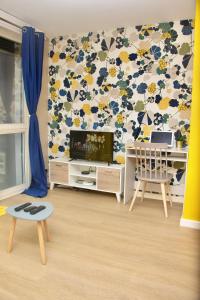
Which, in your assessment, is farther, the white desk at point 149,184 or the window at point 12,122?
the window at point 12,122

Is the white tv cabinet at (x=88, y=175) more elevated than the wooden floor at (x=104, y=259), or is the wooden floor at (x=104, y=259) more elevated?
the white tv cabinet at (x=88, y=175)

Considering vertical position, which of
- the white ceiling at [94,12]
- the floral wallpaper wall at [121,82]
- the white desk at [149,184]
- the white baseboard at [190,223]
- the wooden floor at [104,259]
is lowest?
the wooden floor at [104,259]

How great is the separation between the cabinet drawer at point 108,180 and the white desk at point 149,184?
0.15 metres

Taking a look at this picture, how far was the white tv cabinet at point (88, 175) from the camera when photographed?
3797 millimetres

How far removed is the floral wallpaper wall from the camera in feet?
12.0

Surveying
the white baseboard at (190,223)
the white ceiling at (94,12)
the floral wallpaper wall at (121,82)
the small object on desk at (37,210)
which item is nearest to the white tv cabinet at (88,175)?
the floral wallpaper wall at (121,82)

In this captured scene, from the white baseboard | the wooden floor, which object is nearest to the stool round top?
the wooden floor

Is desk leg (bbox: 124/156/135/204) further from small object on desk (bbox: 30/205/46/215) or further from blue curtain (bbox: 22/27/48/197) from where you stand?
small object on desk (bbox: 30/205/46/215)

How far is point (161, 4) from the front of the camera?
3.05 meters

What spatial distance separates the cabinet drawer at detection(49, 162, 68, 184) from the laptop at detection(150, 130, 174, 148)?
1449 mm

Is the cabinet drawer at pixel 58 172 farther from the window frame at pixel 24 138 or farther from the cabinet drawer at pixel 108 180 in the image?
the cabinet drawer at pixel 108 180

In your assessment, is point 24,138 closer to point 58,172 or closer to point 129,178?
point 58,172

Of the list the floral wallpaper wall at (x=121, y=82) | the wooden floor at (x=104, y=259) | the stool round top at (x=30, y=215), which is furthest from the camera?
the floral wallpaper wall at (x=121, y=82)

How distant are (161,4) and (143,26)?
0.72 meters
